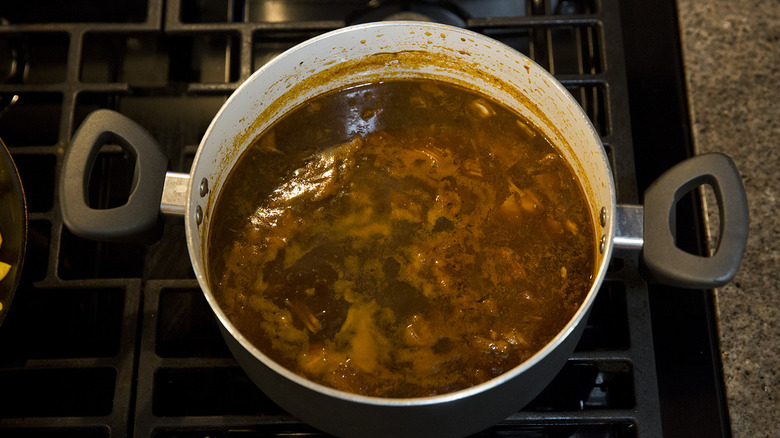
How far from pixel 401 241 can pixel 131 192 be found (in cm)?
36

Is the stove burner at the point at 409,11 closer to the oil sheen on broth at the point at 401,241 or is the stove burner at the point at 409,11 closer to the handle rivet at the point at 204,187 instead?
the oil sheen on broth at the point at 401,241

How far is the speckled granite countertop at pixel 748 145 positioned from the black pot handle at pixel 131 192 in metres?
0.82

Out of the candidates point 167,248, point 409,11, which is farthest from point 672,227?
point 167,248

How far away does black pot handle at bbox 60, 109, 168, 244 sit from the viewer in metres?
0.83

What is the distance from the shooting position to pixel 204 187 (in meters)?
0.92

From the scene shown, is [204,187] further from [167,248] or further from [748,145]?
[748,145]

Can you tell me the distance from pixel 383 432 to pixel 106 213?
43 centimetres

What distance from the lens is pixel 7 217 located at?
39.5 inches

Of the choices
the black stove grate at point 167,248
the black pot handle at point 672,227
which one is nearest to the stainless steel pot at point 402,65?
the black pot handle at point 672,227

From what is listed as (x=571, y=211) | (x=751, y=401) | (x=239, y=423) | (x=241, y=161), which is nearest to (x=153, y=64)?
(x=241, y=161)

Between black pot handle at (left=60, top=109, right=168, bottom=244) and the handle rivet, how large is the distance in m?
0.05

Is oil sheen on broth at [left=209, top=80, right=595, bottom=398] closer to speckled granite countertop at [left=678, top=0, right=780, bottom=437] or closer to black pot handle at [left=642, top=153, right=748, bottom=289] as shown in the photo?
black pot handle at [left=642, top=153, right=748, bottom=289]

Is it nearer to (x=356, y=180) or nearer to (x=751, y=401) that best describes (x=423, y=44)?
(x=356, y=180)

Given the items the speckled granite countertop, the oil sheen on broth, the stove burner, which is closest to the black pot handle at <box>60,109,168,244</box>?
the oil sheen on broth
